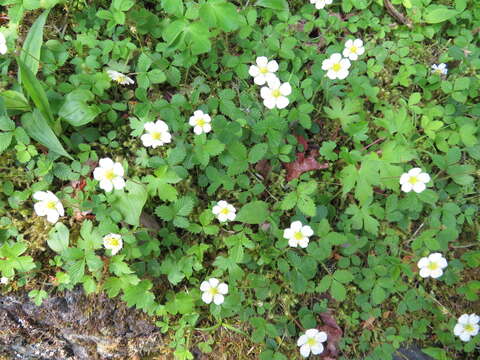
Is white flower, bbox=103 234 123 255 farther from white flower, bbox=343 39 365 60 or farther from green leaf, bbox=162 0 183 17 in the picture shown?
white flower, bbox=343 39 365 60

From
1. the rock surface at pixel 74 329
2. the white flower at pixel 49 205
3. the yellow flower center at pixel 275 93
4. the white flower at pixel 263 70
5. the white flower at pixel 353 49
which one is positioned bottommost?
the rock surface at pixel 74 329

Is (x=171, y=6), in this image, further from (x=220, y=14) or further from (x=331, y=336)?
(x=331, y=336)

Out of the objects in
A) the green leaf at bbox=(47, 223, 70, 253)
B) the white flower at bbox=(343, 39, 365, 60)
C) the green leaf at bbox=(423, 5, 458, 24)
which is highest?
the green leaf at bbox=(423, 5, 458, 24)

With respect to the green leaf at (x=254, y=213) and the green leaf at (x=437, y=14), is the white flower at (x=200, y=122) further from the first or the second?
the green leaf at (x=437, y=14)

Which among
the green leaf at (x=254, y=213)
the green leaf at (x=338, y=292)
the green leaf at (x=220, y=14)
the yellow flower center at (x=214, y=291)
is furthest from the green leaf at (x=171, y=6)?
the green leaf at (x=338, y=292)

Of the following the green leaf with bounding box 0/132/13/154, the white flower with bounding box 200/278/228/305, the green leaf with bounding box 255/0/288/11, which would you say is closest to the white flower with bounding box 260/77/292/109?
the green leaf with bounding box 255/0/288/11

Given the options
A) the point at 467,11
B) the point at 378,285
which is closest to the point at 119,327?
the point at 378,285

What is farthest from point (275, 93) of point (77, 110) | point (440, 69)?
point (440, 69)
